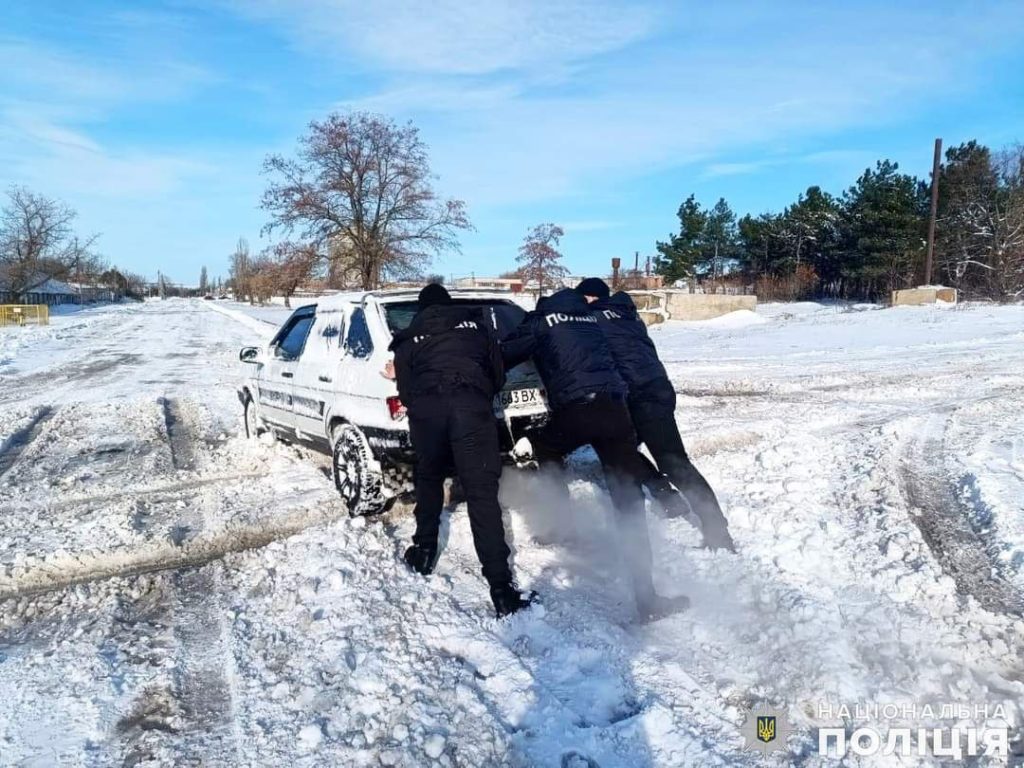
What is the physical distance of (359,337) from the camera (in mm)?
5496

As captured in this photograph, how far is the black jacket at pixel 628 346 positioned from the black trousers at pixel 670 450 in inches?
2.8

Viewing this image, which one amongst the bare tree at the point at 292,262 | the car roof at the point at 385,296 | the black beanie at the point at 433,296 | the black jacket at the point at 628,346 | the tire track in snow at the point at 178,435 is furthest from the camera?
the bare tree at the point at 292,262

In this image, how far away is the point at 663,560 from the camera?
4.55 meters

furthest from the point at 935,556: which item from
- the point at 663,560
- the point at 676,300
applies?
the point at 676,300

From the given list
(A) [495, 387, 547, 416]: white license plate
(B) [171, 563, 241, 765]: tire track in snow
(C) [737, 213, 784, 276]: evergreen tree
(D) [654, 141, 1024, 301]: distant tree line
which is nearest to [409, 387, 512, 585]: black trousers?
(A) [495, 387, 547, 416]: white license plate

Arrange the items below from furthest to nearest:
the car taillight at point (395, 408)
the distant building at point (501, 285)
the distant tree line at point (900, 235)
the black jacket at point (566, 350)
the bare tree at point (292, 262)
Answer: the distant tree line at point (900, 235)
the bare tree at point (292, 262)
the distant building at point (501, 285)
the car taillight at point (395, 408)
the black jacket at point (566, 350)

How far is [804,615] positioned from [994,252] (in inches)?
1610

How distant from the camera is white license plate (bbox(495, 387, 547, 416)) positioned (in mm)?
5079

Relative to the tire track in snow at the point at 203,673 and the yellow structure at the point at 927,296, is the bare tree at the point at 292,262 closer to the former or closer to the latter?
the tire track in snow at the point at 203,673

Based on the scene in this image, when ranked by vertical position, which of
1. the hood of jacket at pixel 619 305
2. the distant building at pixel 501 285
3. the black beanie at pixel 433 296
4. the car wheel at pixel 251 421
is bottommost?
the car wheel at pixel 251 421

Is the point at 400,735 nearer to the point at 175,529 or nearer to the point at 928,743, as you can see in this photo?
the point at 928,743

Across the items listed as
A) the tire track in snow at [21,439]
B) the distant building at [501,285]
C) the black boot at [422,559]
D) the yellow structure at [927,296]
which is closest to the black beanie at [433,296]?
the black boot at [422,559]

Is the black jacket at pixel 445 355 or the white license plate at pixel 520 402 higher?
the black jacket at pixel 445 355

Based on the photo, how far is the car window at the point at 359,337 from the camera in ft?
17.5
